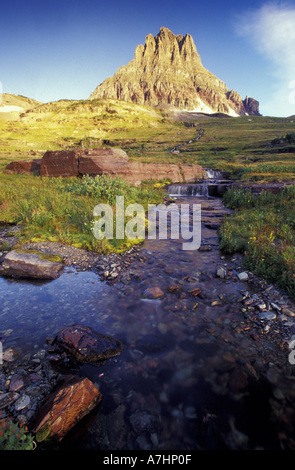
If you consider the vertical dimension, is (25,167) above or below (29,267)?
above

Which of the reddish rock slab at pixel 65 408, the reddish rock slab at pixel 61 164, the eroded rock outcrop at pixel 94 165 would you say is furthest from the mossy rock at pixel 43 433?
the reddish rock slab at pixel 61 164

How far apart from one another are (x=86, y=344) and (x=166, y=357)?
149 centimetres

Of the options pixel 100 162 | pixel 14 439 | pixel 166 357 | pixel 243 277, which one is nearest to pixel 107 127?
pixel 100 162

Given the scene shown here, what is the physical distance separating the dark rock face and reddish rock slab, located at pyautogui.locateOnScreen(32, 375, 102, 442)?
619 millimetres

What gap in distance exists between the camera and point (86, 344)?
4.08m

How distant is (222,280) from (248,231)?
3.44m

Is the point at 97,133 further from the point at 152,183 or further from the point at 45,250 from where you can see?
the point at 45,250

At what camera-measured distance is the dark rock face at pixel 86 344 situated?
4020mm

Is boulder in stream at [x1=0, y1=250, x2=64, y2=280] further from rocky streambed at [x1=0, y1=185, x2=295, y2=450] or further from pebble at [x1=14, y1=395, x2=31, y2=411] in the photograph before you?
pebble at [x1=14, y1=395, x2=31, y2=411]

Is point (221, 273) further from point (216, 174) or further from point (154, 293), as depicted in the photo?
point (216, 174)

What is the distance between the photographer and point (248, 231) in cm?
909

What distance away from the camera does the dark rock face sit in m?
4.02


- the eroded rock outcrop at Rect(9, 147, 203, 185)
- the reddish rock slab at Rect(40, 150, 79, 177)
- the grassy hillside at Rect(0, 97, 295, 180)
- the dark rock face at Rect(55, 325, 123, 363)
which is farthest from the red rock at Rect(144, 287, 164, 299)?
the grassy hillside at Rect(0, 97, 295, 180)

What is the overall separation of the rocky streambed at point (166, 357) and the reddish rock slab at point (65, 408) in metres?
0.14
